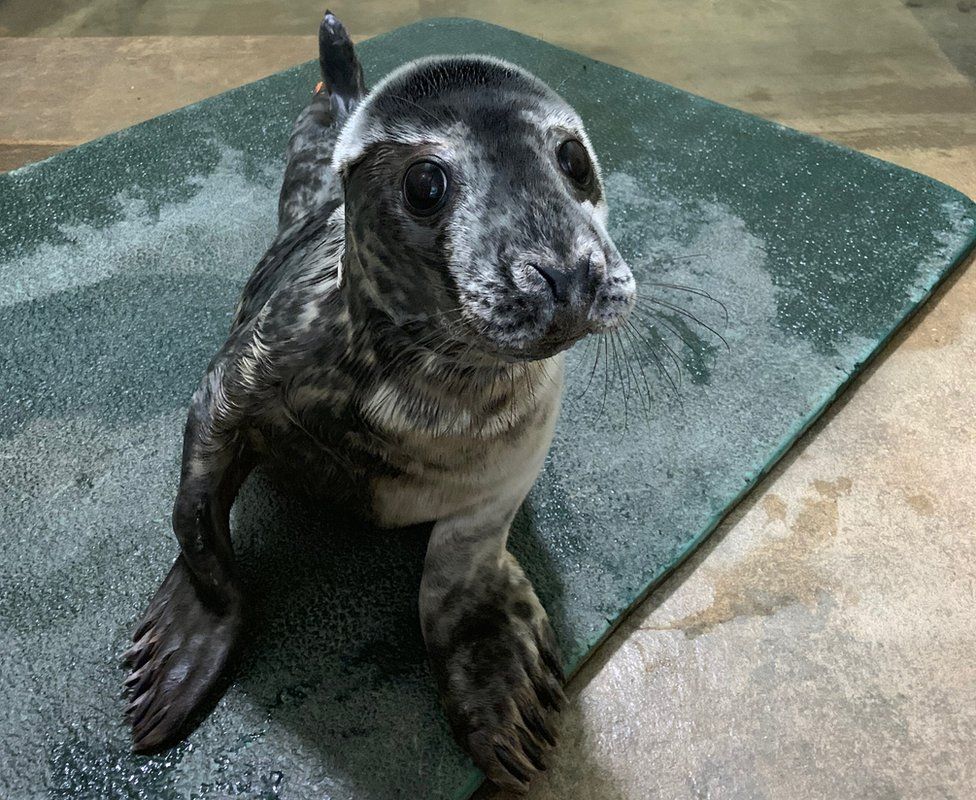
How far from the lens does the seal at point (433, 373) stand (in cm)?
87

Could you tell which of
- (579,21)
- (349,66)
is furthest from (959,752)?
(579,21)

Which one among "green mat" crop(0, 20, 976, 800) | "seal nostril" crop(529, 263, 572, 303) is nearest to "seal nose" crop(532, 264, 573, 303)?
"seal nostril" crop(529, 263, 572, 303)

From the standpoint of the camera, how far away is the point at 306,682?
127 centimetres

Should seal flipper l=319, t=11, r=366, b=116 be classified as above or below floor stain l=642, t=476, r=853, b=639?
above

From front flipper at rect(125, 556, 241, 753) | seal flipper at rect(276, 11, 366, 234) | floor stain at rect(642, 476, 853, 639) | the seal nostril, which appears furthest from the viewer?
seal flipper at rect(276, 11, 366, 234)

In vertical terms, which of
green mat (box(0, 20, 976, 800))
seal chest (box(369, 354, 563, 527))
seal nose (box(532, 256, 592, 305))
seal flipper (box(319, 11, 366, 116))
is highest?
seal nose (box(532, 256, 592, 305))

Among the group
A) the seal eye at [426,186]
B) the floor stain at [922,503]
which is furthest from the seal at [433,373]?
the floor stain at [922,503]

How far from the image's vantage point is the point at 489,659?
1249 mm

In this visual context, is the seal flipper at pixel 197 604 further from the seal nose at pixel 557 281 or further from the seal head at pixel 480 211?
the seal nose at pixel 557 281

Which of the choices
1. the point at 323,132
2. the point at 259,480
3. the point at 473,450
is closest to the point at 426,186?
the point at 473,450

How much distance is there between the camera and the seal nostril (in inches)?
32.4

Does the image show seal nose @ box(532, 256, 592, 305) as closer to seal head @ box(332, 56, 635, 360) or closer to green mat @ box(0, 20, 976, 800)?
seal head @ box(332, 56, 635, 360)

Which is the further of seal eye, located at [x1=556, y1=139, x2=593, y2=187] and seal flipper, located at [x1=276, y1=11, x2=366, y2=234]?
seal flipper, located at [x1=276, y1=11, x2=366, y2=234]

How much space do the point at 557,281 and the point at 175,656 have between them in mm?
818
